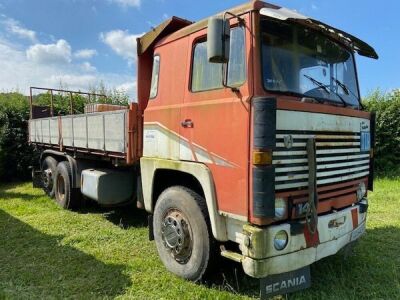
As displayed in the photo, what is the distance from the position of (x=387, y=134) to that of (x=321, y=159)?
9.13 m

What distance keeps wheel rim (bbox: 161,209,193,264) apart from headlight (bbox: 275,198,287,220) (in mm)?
1021

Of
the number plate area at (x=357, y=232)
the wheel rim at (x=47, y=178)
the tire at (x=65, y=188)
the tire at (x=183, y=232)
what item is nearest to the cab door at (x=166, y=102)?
the tire at (x=183, y=232)

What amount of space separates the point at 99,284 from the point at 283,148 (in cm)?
243

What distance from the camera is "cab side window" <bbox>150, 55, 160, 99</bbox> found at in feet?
15.2

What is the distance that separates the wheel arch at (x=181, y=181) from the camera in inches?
142

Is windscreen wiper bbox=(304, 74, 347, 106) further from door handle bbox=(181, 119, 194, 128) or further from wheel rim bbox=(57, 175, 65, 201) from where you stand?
wheel rim bbox=(57, 175, 65, 201)

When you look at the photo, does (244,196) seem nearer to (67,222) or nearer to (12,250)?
(12,250)

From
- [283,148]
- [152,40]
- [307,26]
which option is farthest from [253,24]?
[152,40]

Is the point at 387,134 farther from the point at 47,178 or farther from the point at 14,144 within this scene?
the point at 14,144

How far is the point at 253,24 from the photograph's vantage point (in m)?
3.37

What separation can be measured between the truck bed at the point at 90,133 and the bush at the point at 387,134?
8.48 metres

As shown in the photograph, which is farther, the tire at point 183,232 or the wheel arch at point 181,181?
the tire at point 183,232

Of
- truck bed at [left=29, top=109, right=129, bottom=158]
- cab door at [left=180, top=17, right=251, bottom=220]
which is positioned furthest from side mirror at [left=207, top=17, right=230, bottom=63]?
truck bed at [left=29, top=109, right=129, bottom=158]

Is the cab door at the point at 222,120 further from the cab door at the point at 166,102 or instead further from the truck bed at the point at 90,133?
the truck bed at the point at 90,133
